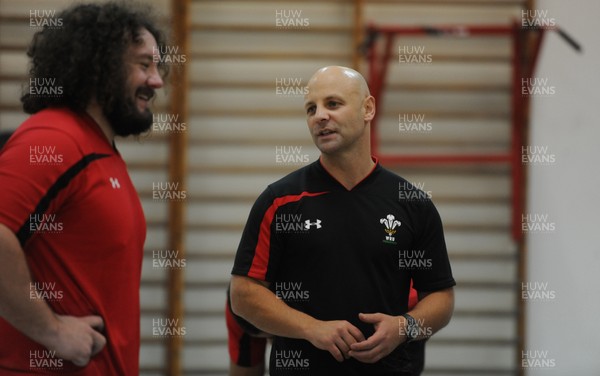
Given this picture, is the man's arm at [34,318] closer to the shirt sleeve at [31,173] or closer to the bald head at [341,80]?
the shirt sleeve at [31,173]

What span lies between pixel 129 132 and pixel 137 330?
0.60 m

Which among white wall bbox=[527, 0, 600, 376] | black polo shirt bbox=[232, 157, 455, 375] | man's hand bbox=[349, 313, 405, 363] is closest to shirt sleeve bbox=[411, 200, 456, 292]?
black polo shirt bbox=[232, 157, 455, 375]

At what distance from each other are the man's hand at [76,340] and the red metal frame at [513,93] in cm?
332

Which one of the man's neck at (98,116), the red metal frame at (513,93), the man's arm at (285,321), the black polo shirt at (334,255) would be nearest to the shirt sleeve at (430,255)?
the black polo shirt at (334,255)

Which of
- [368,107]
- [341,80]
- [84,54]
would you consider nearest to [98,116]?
[84,54]

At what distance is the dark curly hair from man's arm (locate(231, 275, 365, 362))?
70 centimetres

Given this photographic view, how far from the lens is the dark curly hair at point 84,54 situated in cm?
191

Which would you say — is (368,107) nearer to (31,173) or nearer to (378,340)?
(378,340)

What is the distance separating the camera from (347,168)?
7.11 feet

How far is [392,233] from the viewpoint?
2.11 meters

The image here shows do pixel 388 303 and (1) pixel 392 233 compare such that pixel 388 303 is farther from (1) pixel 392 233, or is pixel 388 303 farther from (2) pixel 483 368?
(2) pixel 483 368

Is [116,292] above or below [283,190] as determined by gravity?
below

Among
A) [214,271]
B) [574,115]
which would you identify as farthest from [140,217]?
[574,115]

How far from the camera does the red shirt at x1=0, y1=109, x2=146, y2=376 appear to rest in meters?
1.63
